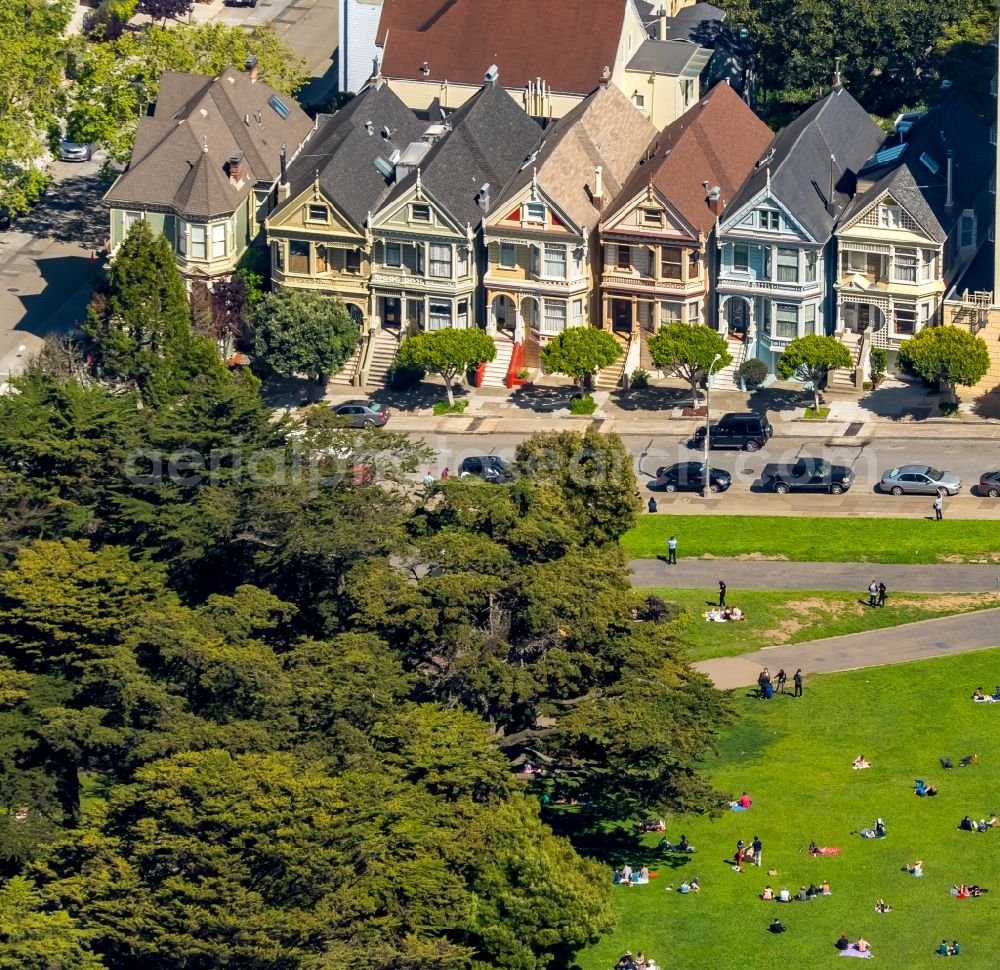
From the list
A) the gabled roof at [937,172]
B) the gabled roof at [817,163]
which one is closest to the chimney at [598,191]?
the gabled roof at [817,163]

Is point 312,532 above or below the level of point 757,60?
below

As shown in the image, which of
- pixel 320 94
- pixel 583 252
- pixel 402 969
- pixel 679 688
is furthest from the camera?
pixel 320 94

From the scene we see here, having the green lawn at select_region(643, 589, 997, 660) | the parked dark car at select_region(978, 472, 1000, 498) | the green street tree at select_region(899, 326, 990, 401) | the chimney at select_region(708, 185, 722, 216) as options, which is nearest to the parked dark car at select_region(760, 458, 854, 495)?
the parked dark car at select_region(978, 472, 1000, 498)

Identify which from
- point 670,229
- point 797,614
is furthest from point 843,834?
point 670,229

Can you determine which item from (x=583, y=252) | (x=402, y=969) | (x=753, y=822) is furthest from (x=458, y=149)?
(x=402, y=969)

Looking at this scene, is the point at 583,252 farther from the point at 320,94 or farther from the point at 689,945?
A: the point at 689,945

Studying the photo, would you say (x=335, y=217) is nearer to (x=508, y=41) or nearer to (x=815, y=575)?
(x=508, y=41)

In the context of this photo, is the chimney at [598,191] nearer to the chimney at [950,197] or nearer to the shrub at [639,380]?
the shrub at [639,380]
